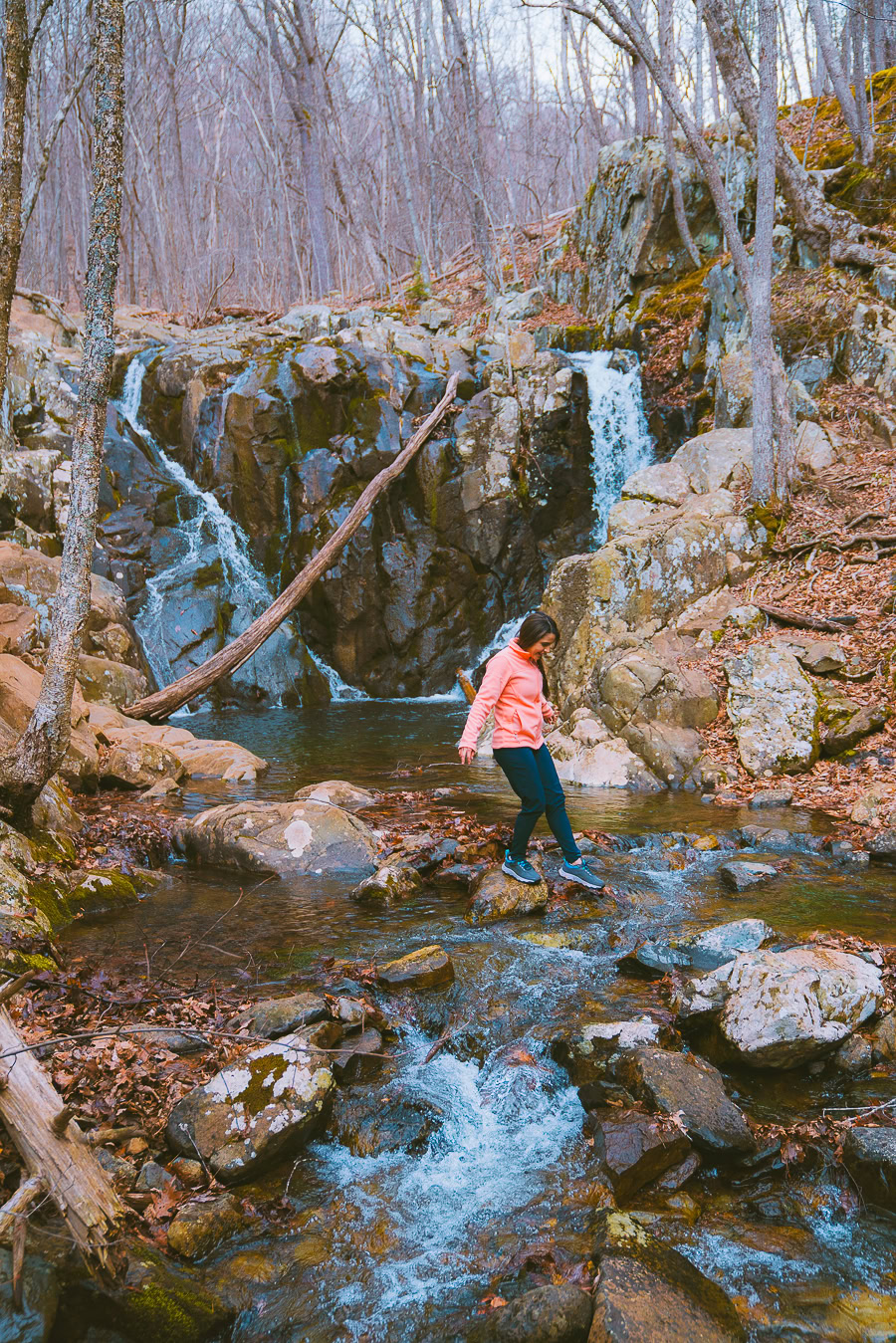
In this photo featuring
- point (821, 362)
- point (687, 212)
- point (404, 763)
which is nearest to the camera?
point (404, 763)

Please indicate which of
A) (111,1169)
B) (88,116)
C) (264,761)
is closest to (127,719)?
(264,761)

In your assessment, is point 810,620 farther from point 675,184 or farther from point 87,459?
point 675,184

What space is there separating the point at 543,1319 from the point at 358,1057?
1638 mm

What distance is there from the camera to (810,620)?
9461 millimetres

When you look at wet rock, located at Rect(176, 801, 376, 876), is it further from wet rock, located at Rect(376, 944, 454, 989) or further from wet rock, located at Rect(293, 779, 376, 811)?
wet rock, located at Rect(376, 944, 454, 989)

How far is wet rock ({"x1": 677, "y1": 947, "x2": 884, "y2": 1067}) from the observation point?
3.78 metres

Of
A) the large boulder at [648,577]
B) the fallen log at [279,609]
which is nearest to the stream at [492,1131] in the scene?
the large boulder at [648,577]

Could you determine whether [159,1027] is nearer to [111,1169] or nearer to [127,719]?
[111,1169]

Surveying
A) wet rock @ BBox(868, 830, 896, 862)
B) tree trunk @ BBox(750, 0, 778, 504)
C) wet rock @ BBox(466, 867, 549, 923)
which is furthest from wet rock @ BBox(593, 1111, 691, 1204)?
tree trunk @ BBox(750, 0, 778, 504)

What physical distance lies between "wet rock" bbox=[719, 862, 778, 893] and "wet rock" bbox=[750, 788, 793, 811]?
1727 millimetres

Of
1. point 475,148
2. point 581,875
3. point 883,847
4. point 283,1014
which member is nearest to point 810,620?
point 883,847

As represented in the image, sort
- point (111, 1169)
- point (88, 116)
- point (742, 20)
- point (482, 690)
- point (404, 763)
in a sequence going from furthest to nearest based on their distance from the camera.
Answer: point (88, 116), point (742, 20), point (404, 763), point (482, 690), point (111, 1169)

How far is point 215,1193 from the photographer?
312 centimetres

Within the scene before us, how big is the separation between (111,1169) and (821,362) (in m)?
14.1
